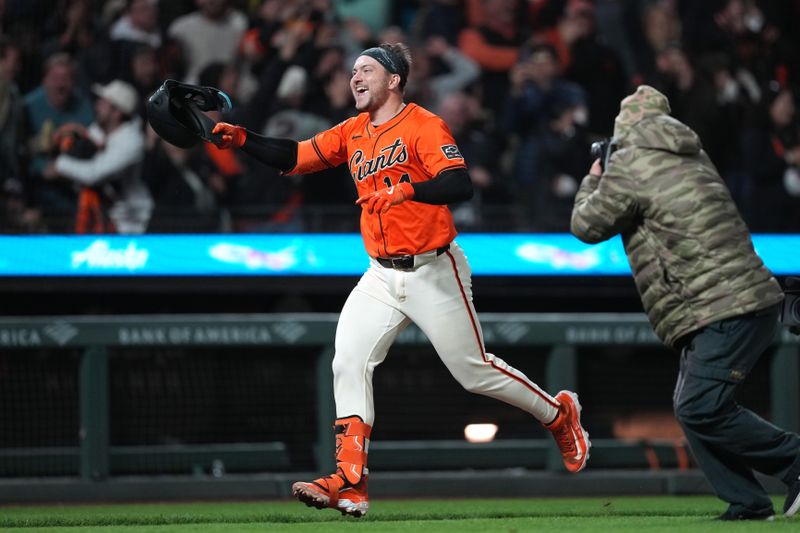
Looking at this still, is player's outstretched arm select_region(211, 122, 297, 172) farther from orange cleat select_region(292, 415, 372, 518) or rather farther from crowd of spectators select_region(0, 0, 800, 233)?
crowd of spectators select_region(0, 0, 800, 233)

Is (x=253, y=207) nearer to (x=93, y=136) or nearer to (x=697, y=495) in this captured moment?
(x=93, y=136)

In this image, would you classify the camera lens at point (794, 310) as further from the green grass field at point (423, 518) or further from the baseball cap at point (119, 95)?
the baseball cap at point (119, 95)

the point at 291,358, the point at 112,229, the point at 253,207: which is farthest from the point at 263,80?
the point at 291,358

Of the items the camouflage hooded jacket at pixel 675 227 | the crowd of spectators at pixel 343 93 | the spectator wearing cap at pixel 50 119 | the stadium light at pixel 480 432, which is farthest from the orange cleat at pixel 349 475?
the spectator wearing cap at pixel 50 119

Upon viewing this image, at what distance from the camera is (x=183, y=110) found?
197 inches

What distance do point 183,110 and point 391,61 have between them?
0.84m

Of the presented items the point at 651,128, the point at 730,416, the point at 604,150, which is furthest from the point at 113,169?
the point at 730,416

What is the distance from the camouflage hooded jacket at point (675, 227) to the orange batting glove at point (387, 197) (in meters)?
0.58

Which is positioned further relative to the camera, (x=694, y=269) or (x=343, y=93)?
(x=343, y=93)

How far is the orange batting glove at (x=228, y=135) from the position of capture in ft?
16.1

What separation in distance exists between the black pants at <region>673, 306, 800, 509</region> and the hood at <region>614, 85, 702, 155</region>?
0.62 meters

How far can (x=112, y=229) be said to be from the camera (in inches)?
347

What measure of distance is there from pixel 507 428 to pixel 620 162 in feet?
12.5

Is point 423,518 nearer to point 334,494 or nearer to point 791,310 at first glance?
point 334,494
